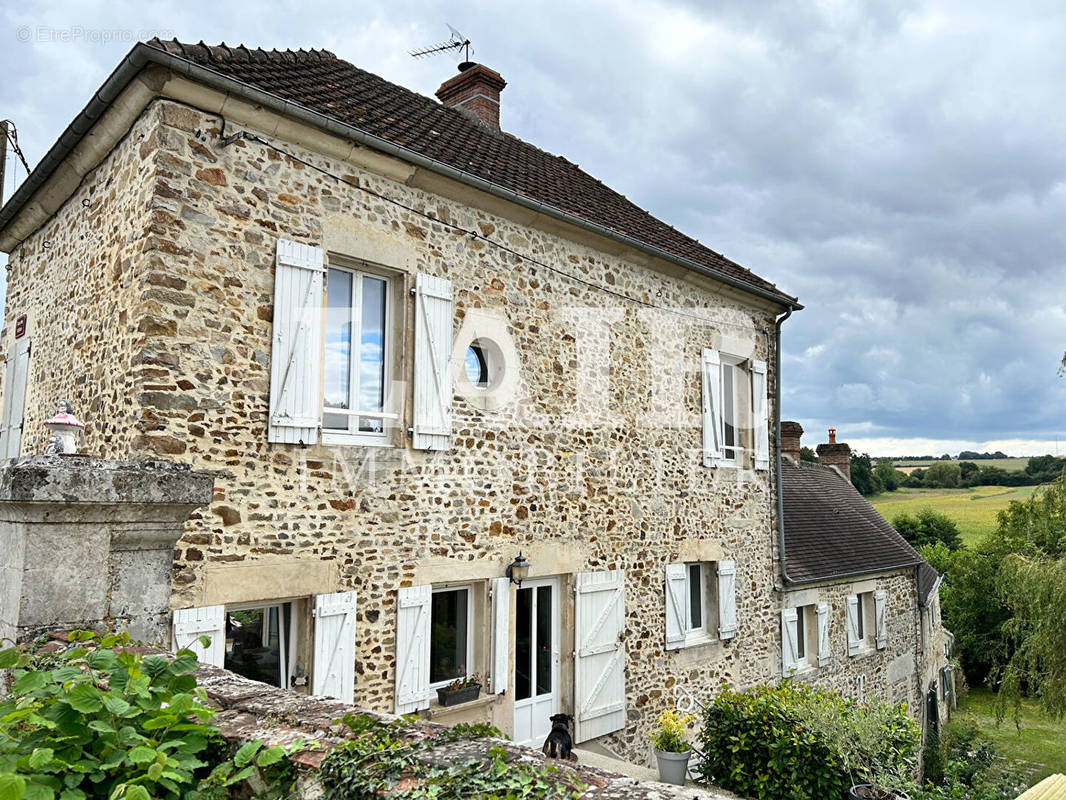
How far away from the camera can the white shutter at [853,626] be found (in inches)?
510

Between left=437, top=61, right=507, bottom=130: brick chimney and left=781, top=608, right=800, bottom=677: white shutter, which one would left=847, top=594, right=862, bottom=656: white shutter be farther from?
left=437, top=61, right=507, bottom=130: brick chimney

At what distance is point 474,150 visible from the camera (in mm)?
8734

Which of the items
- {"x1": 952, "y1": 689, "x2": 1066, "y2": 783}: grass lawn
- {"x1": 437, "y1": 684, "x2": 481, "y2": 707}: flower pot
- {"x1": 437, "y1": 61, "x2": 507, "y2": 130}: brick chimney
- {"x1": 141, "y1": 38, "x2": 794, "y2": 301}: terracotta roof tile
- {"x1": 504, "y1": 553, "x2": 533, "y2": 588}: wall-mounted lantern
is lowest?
{"x1": 952, "y1": 689, "x2": 1066, "y2": 783}: grass lawn

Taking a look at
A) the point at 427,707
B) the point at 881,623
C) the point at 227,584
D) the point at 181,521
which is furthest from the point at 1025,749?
the point at 181,521

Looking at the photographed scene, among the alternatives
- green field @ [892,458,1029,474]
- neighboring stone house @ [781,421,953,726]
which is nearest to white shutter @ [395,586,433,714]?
neighboring stone house @ [781,421,953,726]

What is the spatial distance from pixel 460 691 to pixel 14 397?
222 inches

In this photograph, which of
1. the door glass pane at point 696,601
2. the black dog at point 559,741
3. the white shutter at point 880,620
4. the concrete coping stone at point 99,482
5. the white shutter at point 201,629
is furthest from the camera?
the white shutter at point 880,620

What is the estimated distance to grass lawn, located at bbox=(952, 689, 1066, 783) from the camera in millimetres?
18422

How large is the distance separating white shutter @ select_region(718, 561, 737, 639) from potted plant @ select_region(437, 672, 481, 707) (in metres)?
3.99

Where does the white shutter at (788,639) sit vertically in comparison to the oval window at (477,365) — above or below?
below

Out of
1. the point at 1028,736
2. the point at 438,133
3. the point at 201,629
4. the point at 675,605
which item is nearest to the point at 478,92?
the point at 438,133

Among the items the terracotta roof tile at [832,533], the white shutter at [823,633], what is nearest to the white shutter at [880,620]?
the terracotta roof tile at [832,533]

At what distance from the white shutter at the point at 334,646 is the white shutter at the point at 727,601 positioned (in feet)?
17.6

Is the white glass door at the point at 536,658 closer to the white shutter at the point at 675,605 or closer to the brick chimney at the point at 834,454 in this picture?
the white shutter at the point at 675,605
